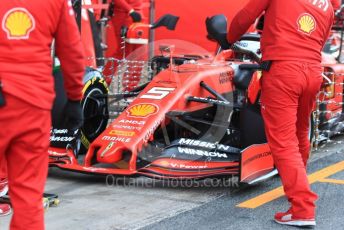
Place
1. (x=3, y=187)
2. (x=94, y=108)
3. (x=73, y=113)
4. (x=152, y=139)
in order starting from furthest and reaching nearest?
1. (x=94, y=108)
2. (x=152, y=139)
3. (x=3, y=187)
4. (x=73, y=113)

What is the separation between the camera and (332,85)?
7262mm

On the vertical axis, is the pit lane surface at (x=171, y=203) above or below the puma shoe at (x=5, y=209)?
below

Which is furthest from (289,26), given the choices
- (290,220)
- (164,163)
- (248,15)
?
(164,163)

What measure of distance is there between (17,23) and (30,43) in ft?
0.36

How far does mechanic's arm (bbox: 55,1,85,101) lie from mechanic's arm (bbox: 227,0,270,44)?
1742mm

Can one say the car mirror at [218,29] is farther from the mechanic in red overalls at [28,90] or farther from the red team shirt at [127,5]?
the red team shirt at [127,5]

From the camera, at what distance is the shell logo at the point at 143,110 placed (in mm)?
5894

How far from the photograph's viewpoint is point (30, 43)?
3.38 metres

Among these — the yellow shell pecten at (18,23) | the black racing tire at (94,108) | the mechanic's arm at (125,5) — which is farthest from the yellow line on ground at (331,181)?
the mechanic's arm at (125,5)

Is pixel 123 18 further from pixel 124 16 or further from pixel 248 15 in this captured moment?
pixel 248 15

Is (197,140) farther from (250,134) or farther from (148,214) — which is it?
(148,214)

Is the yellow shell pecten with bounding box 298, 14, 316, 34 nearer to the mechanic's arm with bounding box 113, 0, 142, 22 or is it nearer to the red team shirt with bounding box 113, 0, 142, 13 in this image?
the mechanic's arm with bounding box 113, 0, 142, 22

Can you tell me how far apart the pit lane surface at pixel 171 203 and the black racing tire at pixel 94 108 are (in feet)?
1.61

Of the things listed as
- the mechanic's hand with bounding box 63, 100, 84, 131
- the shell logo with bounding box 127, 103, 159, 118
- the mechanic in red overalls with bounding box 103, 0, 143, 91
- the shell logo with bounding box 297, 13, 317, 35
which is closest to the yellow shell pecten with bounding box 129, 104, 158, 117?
the shell logo with bounding box 127, 103, 159, 118
